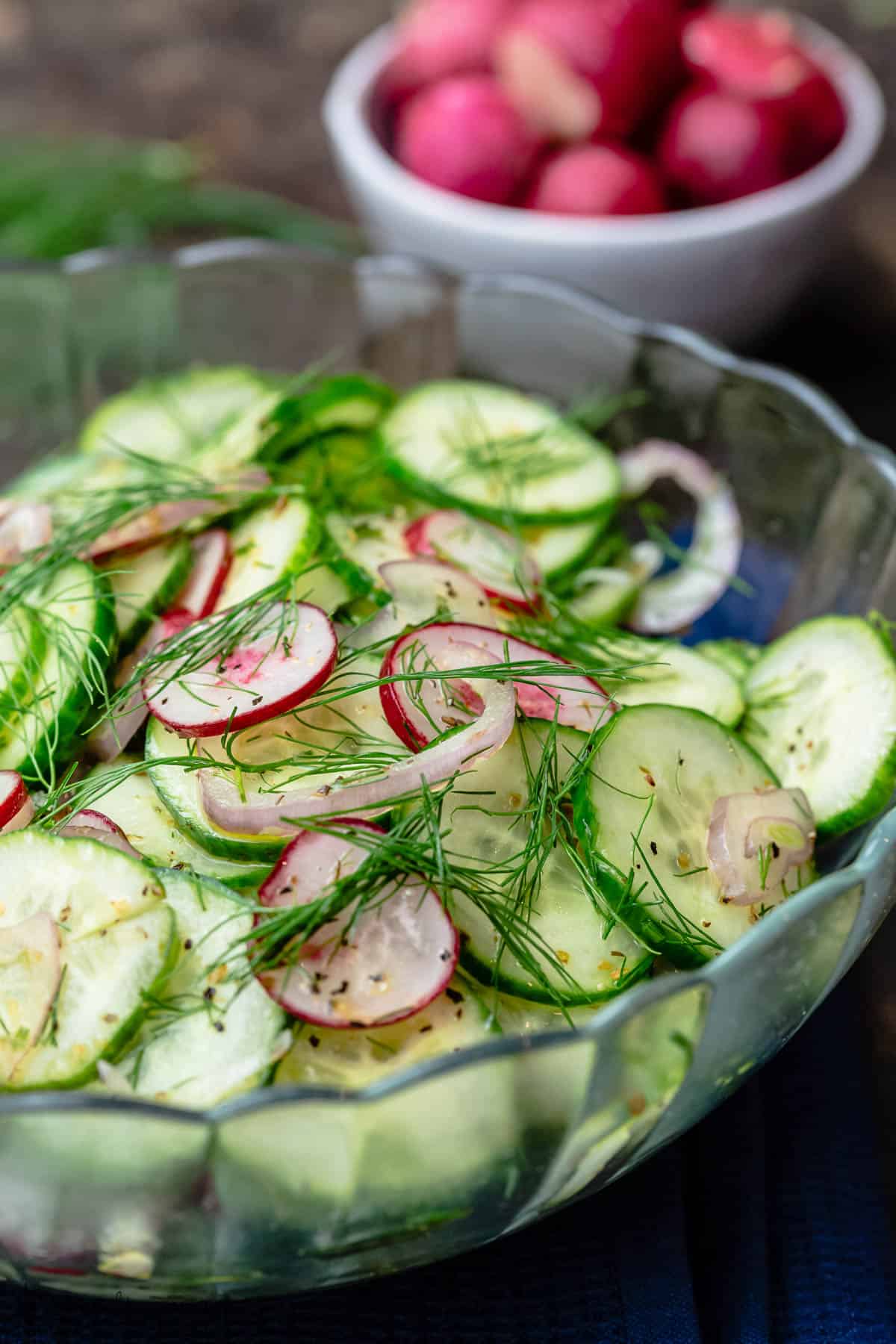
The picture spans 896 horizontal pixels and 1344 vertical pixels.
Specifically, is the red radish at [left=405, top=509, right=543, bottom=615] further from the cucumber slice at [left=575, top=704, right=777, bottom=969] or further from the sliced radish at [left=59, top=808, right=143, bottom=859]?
the sliced radish at [left=59, top=808, right=143, bottom=859]

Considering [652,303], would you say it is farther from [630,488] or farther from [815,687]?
[815,687]

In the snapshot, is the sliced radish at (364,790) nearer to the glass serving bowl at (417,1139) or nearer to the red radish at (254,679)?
the red radish at (254,679)

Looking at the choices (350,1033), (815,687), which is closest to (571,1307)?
(350,1033)

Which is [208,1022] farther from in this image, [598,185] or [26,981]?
[598,185]

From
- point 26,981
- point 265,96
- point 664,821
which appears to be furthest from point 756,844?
point 265,96

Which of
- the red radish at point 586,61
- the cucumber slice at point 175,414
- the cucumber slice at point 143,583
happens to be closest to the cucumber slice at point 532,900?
the cucumber slice at point 143,583

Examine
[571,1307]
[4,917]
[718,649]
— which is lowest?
[571,1307]
